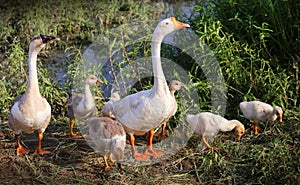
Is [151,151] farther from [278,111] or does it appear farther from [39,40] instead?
[39,40]

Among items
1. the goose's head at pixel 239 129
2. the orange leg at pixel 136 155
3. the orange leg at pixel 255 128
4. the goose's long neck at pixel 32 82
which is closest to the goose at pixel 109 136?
the orange leg at pixel 136 155

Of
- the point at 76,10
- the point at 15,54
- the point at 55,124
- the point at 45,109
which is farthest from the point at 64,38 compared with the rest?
the point at 45,109

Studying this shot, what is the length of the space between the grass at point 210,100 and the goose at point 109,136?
24 centimetres

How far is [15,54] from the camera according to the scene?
21.2 ft

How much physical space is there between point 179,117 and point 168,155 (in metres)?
0.70

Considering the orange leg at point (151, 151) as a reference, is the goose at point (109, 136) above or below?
above

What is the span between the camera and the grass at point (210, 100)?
4.38m

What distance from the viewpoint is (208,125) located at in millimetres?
4664

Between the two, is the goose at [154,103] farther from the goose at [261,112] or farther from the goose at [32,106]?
the goose at [261,112]

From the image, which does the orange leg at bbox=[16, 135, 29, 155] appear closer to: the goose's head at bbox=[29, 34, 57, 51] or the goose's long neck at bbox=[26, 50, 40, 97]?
the goose's long neck at bbox=[26, 50, 40, 97]

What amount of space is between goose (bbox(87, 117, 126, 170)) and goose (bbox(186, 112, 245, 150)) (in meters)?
0.81

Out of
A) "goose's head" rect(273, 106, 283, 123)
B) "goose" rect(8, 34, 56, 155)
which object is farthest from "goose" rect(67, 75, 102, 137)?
"goose's head" rect(273, 106, 283, 123)

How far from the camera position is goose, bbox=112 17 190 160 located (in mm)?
4387

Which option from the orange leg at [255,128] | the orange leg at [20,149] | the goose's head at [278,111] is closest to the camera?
the orange leg at [20,149]
